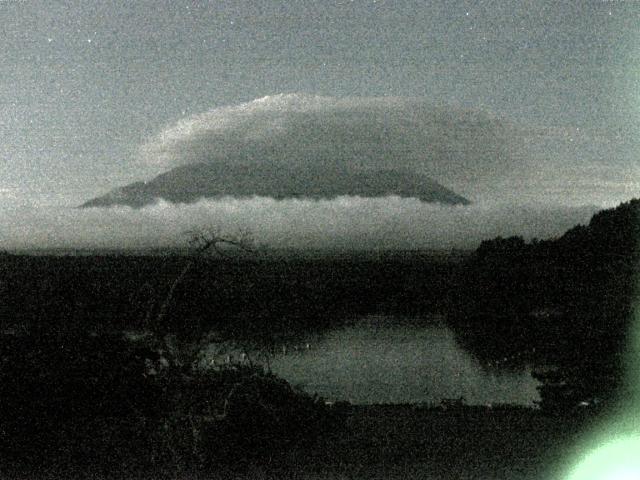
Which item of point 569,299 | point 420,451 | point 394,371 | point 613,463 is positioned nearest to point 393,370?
point 394,371

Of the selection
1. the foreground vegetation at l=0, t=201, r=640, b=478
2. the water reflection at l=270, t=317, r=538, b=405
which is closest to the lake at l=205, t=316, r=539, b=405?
the water reflection at l=270, t=317, r=538, b=405

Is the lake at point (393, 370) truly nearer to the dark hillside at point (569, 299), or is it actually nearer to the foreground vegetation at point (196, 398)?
the dark hillside at point (569, 299)

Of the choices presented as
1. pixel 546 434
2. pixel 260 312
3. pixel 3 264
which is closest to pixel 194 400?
pixel 546 434

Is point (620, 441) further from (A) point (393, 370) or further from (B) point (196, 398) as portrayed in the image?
(A) point (393, 370)

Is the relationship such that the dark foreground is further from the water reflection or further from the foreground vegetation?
the water reflection

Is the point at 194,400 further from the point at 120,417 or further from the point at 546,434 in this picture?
the point at 546,434

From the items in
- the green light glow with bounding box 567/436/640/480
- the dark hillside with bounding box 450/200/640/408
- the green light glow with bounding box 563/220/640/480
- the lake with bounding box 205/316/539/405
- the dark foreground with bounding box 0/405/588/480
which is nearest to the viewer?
the green light glow with bounding box 567/436/640/480
